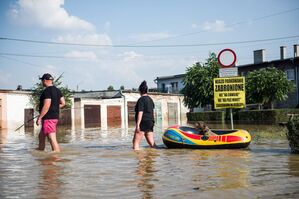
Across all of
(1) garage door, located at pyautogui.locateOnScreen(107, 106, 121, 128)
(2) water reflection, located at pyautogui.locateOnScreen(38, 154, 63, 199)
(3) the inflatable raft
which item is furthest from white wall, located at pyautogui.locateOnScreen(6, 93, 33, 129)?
(2) water reflection, located at pyautogui.locateOnScreen(38, 154, 63, 199)

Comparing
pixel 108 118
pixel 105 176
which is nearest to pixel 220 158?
pixel 105 176

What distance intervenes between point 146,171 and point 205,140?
4.02m

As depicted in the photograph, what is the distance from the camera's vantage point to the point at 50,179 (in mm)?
6125

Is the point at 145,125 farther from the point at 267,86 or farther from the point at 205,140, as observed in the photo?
the point at 267,86

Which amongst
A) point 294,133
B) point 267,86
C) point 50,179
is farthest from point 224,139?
point 267,86

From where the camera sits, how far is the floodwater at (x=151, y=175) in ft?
17.0

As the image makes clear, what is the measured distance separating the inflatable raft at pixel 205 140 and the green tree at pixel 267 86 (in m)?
28.0

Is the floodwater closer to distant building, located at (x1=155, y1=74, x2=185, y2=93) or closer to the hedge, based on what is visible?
the hedge

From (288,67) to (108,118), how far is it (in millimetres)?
20736

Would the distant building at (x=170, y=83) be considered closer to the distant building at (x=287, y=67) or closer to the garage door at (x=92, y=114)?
the distant building at (x=287, y=67)

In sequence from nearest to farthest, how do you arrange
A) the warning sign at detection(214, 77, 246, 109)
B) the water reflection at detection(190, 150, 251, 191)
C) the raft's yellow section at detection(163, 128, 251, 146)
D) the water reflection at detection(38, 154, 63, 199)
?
the water reflection at detection(38, 154, 63, 199) < the water reflection at detection(190, 150, 251, 191) < the raft's yellow section at detection(163, 128, 251, 146) < the warning sign at detection(214, 77, 246, 109)

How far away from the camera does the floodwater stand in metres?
5.18

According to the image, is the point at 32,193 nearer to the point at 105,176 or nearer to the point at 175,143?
the point at 105,176

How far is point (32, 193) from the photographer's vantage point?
5.18 meters
